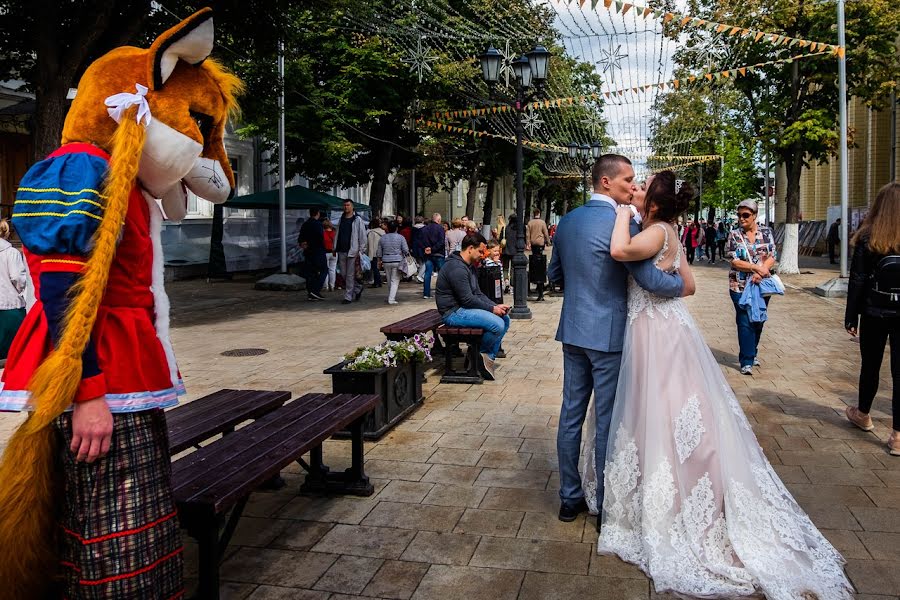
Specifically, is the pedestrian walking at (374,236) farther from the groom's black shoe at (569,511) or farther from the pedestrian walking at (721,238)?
the pedestrian walking at (721,238)

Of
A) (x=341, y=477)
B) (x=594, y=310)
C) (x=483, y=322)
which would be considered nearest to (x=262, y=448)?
(x=341, y=477)

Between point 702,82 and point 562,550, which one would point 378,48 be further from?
point 562,550

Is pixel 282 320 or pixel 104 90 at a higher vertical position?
pixel 104 90

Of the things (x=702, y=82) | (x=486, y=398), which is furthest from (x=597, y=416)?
(x=702, y=82)

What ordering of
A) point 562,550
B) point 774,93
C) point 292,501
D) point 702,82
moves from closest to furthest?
1. point 562,550
2. point 292,501
3. point 702,82
4. point 774,93

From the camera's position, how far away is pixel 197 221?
79.7 feet

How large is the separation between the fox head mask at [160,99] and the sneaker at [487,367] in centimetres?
570

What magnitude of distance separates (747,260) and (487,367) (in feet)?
9.80

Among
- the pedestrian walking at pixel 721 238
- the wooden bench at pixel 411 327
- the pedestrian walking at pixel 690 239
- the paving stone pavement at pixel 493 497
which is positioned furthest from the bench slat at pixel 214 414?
the pedestrian walking at pixel 721 238

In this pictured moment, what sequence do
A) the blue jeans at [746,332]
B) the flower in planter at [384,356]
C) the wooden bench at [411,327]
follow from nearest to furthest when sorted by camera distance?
the flower in planter at [384,356] < the wooden bench at [411,327] < the blue jeans at [746,332]

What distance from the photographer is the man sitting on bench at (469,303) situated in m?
8.35

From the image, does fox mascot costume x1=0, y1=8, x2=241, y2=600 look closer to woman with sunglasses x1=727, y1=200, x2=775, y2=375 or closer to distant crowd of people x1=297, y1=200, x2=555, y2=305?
woman with sunglasses x1=727, y1=200, x2=775, y2=375

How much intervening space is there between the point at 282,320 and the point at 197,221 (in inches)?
446

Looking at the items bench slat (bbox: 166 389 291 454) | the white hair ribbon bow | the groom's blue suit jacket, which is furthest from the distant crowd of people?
the white hair ribbon bow
